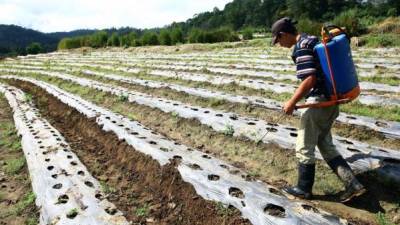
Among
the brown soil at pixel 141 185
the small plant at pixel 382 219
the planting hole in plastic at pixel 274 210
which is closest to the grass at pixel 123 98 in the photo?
the brown soil at pixel 141 185

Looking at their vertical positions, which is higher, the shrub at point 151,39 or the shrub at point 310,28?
the shrub at point 310,28

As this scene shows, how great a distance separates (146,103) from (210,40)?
25955mm

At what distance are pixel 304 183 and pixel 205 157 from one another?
75.5 inches

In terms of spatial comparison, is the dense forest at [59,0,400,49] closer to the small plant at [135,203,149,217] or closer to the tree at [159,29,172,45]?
the tree at [159,29,172,45]

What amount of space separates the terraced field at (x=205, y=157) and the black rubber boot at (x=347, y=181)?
7.7 inches

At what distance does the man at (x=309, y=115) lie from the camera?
4464 mm

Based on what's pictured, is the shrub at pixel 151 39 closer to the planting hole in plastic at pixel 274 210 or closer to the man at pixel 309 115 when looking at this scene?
the man at pixel 309 115

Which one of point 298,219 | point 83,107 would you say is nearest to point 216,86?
point 83,107

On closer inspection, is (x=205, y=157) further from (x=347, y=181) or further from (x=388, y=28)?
(x=388, y=28)

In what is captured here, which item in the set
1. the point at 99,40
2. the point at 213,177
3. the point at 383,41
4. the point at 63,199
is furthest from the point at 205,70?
the point at 99,40

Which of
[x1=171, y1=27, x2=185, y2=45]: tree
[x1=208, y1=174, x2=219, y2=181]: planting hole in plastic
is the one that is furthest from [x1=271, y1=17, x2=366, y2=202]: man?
[x1=171, y1=27, x2=185, y2=45]: tree

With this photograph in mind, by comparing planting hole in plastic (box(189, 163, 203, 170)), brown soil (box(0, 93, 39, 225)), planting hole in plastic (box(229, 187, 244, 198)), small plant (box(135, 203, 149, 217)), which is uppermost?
planting hole in plastic (box(189, 163, 203, 170))

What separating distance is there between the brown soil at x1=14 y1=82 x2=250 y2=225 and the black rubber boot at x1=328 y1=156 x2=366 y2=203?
120 cm

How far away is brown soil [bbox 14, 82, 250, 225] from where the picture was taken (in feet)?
16.8
